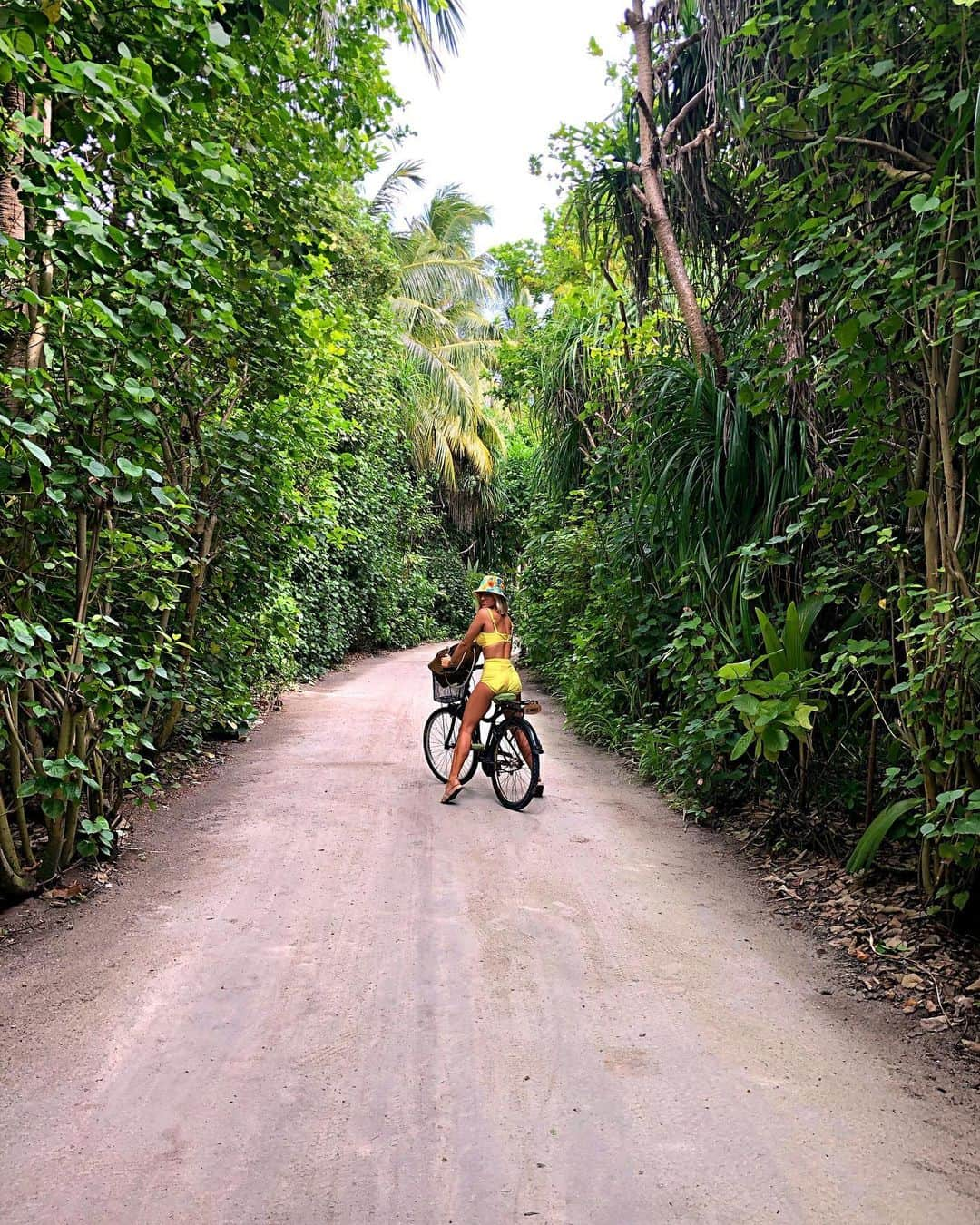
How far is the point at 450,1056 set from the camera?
3.08 metres

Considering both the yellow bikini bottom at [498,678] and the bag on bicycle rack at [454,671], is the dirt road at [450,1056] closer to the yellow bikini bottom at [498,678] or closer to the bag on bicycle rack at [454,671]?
the yellow bikini bottom at [498,678]

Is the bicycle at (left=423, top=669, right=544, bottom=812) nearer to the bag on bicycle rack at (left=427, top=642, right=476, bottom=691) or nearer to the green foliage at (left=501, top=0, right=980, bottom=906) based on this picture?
the bag on bicycle rack at (left=427, top=642, right=476, bottom=691)

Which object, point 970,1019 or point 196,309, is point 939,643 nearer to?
point 970,1019

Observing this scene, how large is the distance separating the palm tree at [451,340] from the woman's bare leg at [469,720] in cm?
2018

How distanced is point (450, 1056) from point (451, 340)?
3050 cm

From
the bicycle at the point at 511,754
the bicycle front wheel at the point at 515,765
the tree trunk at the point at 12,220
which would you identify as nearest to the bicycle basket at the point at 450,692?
the bicycle at the point at 511,754

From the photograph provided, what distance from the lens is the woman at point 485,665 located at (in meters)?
6.62

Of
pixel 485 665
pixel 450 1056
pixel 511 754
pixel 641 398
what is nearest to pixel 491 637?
pixel 485 665

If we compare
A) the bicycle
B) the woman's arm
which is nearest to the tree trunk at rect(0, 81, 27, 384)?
the woman's arm

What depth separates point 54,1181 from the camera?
2426mm

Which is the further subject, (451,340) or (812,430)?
(451,340)

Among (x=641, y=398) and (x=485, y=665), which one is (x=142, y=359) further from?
(x=641, y=398)

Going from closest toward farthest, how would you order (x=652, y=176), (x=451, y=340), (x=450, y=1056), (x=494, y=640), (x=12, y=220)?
(x=450, y=1056)
(x=12, y=220)
(x=494, y=640)
(x=652, y=176)
(x=451, y=340)

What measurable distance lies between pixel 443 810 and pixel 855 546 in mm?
3315
